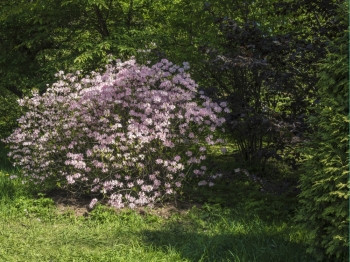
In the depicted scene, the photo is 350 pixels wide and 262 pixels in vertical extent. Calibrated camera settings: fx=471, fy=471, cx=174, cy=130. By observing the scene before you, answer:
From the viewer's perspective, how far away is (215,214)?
6.46m

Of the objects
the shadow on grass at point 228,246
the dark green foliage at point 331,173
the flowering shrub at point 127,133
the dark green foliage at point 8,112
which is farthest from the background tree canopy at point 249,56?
the flowering shrub at point 127,133

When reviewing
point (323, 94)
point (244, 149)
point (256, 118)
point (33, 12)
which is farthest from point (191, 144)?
point (33, 12)

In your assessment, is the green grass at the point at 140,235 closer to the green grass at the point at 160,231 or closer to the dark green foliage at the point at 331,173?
the green grass at the point at 160,231

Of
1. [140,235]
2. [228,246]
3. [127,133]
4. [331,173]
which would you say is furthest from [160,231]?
[331,173]

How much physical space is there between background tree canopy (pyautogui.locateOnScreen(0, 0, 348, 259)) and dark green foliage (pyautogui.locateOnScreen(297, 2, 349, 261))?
0.5 inches

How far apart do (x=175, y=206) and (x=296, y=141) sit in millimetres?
2169

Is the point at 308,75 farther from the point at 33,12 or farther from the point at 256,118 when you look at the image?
the point at 33,12

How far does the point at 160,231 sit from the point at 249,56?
112 inches

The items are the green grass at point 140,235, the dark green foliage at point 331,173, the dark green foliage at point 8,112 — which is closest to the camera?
A: the dark green foliage at point 331,173

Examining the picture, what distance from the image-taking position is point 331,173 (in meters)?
3.87

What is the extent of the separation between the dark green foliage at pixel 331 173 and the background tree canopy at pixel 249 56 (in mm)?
12

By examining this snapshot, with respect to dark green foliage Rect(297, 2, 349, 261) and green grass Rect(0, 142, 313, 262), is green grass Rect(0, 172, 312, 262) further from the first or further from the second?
dark green foliage Rect(297, 2, 349, 261)

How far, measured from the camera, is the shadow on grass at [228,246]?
15.6ft

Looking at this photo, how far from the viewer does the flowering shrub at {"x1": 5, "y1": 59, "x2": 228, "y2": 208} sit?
267 inches
